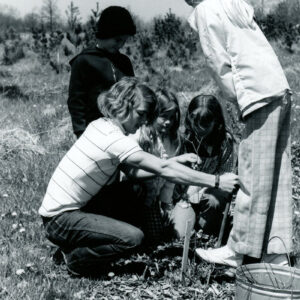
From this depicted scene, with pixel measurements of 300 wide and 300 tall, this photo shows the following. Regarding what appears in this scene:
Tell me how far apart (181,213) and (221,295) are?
89cm

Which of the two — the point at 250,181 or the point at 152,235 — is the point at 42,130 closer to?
the point at 152,235

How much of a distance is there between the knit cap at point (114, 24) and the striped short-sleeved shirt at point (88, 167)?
0.99m

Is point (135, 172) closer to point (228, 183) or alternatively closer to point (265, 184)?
point (228, 183)

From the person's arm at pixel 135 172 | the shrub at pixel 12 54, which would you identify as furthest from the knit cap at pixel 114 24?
the shrub at pixel 12 54

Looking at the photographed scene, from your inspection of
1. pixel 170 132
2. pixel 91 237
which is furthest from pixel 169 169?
pixel 170 132

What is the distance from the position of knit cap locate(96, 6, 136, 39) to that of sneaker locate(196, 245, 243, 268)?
165cm

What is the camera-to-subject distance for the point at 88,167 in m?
3.01

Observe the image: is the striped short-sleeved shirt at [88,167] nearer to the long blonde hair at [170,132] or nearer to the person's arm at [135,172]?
the person's arm at [135,172]

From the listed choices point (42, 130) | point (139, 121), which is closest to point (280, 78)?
point (139, 121)

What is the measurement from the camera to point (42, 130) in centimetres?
651

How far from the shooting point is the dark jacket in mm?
3879

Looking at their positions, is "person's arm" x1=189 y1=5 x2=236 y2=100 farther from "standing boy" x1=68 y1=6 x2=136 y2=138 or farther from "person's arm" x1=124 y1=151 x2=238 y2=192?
"standing boy" x1=68 y1=6 x2=136 y2=138

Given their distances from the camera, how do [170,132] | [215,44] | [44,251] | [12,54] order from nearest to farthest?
[215,44] < [44,251] < [170,132] < [12,54]

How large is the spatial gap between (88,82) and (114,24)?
45cm
